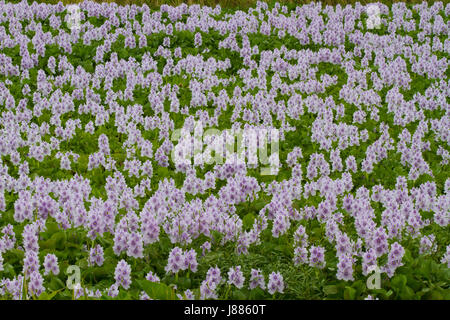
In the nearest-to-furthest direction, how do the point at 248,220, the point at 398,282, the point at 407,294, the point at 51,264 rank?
the point at 407,294, the point at 398,282, the point at 51,264, the point at 248,220

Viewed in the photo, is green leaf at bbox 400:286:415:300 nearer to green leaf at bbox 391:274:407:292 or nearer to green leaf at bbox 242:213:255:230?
green leaf at bbox 391:274:407:292

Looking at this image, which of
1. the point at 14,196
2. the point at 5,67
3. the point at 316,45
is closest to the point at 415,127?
the point at 316,45

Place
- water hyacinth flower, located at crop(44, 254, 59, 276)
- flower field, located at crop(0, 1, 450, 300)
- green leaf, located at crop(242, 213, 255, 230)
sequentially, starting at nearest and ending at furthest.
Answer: water hyacinth flower, located at crop(44, 254, 59, 276) → flower field, located at crop(0, 1, 450, 300) → green leaf, located at crop(242, 213, 255, 230)

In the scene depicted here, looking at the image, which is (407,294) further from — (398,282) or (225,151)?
(225,151)

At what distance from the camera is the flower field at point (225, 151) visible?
5.74 meters

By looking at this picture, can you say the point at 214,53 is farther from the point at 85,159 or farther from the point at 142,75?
the point at 85,159

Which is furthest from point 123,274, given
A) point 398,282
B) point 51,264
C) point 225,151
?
point 225,151

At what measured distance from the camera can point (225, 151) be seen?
929 centimetres

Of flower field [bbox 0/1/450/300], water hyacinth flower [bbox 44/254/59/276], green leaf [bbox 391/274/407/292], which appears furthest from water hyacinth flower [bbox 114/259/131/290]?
green leaf [bbox 391/274/407/292]

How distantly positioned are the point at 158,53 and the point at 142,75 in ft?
4.88

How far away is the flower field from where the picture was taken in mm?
5738

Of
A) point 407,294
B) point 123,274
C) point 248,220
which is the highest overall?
point 248,220

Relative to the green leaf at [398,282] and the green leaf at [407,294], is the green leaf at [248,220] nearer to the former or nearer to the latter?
the green leaf at [398,282]

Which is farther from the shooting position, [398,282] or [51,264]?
[51,264]
